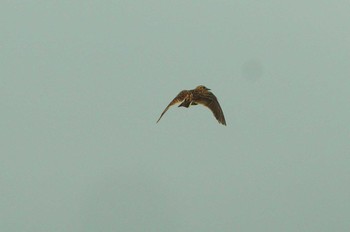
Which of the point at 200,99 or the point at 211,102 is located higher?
the point at 211,102

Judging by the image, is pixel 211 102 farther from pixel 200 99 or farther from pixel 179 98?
pixel 179 98

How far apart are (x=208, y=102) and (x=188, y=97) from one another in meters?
3.52

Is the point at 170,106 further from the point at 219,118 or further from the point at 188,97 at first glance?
the point at 219,118

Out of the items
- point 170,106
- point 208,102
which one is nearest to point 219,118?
point 208,102

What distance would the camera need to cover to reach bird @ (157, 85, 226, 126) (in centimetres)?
5862

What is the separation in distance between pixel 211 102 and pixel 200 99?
1.59 meters

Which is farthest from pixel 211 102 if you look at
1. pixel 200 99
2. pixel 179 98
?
pixel 179 98

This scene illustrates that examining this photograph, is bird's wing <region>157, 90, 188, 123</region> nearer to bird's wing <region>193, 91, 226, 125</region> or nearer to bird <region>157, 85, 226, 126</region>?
bird <region>157, 85, 226, 126</region>

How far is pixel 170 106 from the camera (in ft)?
189

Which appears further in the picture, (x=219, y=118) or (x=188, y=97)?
(x=219, y=118)

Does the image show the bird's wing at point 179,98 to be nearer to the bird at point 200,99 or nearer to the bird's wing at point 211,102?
the bird at point 200,99

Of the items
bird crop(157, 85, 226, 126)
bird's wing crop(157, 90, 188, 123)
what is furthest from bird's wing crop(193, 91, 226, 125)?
bird's wing crop(157, 90, 188, 123)

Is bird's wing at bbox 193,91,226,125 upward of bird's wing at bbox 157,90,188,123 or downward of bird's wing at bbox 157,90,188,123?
upward

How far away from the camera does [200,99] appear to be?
202 ft
